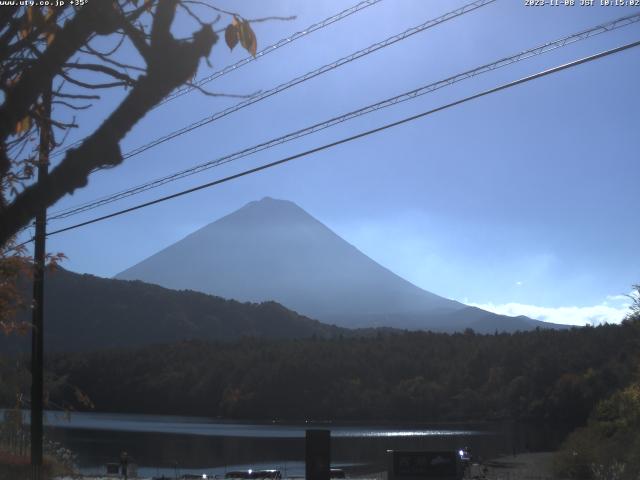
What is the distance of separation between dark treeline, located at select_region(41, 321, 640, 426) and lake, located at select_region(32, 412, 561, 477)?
700 centimetres

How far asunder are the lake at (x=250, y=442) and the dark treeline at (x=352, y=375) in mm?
6998

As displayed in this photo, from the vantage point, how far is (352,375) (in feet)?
367

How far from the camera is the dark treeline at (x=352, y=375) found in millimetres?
96688

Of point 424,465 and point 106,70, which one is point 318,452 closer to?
point 424,465

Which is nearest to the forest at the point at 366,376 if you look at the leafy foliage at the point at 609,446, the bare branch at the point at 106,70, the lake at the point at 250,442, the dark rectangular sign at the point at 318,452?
the lake at the point at 250,442

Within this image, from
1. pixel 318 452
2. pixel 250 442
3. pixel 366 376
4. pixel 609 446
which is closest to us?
pixel 318 452

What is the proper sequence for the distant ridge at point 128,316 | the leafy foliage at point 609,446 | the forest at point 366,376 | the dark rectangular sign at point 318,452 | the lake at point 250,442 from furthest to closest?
the distant ridge at point 128,316 → the forest at point 366,376 → the lake at point 250,442 → the leafy foliage at point 609,446 → the dark rectangular sign at point 318,452

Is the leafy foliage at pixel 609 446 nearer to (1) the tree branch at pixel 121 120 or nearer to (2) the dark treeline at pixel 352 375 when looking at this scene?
(1) the tree branch at pixel 121 120

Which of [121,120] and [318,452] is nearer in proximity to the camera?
[121,120]

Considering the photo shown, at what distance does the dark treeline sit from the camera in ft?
317

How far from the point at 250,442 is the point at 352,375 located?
40.3 m

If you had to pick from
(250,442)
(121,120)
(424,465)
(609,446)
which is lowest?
(250,442)

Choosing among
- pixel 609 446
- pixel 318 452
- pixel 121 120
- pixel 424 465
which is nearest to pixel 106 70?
pixel 121 120

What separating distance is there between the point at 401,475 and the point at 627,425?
62.4 feet
